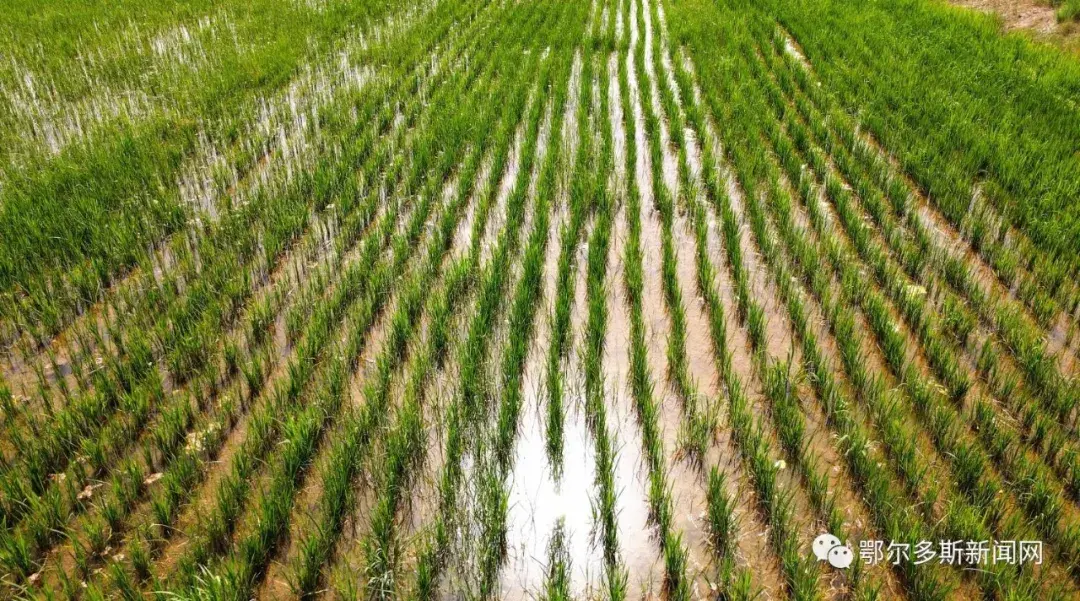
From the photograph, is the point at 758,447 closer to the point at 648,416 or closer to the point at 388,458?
the point at 648,416

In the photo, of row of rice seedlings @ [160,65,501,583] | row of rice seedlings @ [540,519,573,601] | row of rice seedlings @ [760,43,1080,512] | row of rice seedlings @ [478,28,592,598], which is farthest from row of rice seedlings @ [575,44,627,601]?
row of rice seedlings @ [760,43,1080,512]

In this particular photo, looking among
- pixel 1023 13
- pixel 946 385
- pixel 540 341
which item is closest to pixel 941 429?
pixel 946 385

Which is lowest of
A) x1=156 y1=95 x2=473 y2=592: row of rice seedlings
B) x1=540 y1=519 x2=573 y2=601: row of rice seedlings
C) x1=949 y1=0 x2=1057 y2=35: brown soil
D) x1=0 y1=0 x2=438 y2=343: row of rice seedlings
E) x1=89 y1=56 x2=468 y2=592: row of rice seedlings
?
x1=540 y1=519 x2=573 y2=601: row of rice seedlings

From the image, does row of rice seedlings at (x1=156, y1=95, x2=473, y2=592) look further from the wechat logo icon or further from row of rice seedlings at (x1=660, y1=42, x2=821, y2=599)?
the wechat logo icon

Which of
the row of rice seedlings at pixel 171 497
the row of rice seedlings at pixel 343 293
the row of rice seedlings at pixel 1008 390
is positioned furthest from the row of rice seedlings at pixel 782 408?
the row of rice seedlings at pixel 171 497

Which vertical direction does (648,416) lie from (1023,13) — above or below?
below

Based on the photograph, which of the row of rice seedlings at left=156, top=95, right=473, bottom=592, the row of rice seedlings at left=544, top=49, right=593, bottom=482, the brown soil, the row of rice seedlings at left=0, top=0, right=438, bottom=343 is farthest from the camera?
the brown soil

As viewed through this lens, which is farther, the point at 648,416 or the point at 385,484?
the point at 648,416

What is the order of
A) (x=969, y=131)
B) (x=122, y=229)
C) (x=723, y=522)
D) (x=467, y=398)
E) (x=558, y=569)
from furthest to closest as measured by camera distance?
(x=969, y=131) < (x=122, y=229) < (x=467, y=398) < (x=723, y=522) < (x=558, y=569)
